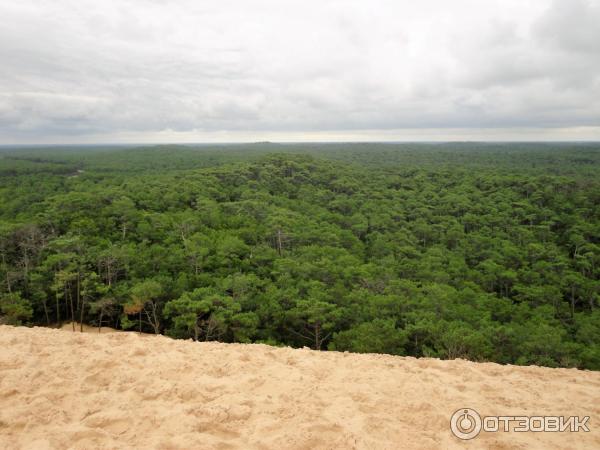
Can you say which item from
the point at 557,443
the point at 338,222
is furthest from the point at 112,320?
the point at 338,222

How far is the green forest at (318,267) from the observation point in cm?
1605

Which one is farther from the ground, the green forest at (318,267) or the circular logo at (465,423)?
the circular logo at (465,423)

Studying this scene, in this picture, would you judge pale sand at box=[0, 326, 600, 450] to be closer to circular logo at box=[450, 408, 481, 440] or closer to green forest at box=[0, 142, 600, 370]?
circular logo at box=[450, 408, 481, 440]

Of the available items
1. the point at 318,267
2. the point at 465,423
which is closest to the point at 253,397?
the point at 465,423

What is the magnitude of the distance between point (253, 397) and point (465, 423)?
2.50 m

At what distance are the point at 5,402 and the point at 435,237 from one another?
117 feet

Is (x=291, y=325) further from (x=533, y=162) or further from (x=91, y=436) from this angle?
(x=533, y=162)

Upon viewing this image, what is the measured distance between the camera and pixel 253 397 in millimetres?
4652

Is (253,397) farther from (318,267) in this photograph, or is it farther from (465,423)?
(318,267)

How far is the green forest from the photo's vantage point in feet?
52.6

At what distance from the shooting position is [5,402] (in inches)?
168

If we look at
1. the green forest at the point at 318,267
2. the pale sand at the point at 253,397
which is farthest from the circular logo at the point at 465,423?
the green forest at the point at 318,267

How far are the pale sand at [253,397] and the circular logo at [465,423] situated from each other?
0.27ft

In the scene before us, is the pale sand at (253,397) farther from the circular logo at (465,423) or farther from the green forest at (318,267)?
the green forest at (318,267)
